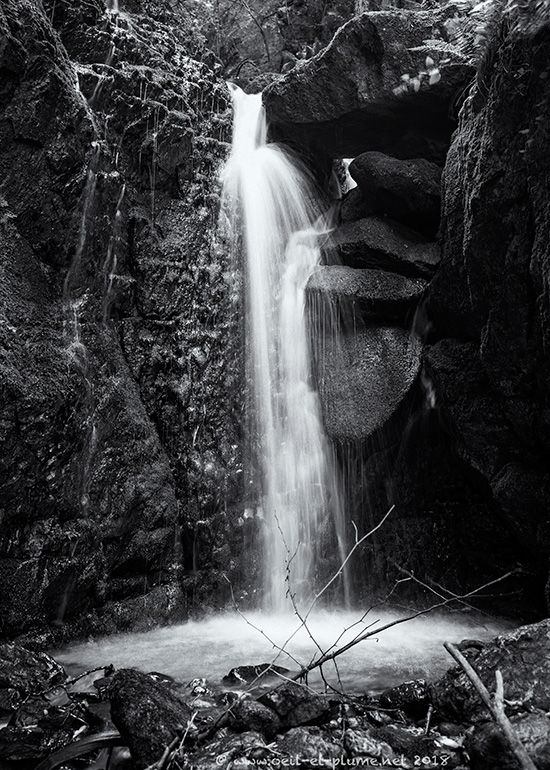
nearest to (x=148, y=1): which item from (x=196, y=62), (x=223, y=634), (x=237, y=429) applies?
(x=196, y=62)

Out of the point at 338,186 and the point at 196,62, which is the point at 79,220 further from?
the point at 338,186

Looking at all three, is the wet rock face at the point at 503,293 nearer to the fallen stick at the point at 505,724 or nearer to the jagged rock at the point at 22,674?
the fallen stick at the point at 505,724

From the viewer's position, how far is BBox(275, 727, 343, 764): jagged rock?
3.21 m

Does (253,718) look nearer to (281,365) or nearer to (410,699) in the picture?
(410,699)

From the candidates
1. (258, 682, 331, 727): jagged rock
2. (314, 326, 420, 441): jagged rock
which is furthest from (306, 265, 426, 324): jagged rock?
(258, 682, 331, 727): jagged rock

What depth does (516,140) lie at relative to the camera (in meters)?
5.67

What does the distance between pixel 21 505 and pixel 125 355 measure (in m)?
2.49

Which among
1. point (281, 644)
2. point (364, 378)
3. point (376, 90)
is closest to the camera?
point (281, 644)

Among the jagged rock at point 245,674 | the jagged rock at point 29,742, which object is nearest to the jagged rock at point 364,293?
the jagged rock at point 245,674

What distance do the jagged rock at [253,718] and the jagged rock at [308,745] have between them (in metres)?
0.10

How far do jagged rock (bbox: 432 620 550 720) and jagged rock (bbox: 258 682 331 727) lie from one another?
2.68ft

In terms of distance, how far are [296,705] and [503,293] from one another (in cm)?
462

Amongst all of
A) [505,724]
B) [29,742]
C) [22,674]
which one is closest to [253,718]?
[29,742]

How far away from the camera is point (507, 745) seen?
2836 millimetres
